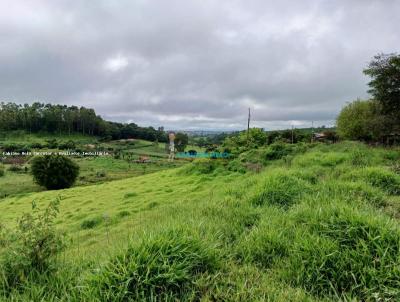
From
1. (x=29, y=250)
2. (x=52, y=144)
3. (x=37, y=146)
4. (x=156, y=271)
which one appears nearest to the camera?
(x=156, y=271)

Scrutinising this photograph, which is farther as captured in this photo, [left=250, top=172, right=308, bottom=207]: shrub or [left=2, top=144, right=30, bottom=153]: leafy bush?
[left=2, top=144, right=30, bottom=153]: leafy bush

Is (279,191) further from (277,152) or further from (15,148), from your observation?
(15,148)

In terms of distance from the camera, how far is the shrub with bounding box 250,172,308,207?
521 centimetres


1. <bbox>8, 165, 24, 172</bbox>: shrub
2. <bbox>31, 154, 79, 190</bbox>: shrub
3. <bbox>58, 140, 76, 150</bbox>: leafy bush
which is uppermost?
<bbox>58, 140, 76, 150</bbox>: leafy bush

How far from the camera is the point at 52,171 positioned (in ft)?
143

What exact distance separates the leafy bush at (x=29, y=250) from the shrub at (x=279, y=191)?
357 centimetres

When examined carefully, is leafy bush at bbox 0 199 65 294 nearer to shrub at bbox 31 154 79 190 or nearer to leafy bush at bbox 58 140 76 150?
shrub at bbox 31 154 79 190

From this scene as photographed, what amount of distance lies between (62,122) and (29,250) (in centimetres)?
11170

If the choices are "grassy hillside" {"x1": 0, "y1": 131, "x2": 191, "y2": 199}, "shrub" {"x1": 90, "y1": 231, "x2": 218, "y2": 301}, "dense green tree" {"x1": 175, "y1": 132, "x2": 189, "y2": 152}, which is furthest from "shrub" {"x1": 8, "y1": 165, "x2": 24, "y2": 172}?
"shrub" {"x1": 90, "y1": 231, "x2": 218, "y2": 301}

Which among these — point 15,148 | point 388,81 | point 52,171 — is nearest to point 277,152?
point 388,81

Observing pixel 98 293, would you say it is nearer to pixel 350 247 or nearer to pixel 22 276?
pixel 22 276

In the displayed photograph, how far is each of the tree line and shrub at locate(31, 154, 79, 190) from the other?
57.2 metres

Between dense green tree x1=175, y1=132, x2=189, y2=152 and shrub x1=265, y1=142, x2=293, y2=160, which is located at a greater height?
shrub x1=265, y1=142, x2=293, y2=160

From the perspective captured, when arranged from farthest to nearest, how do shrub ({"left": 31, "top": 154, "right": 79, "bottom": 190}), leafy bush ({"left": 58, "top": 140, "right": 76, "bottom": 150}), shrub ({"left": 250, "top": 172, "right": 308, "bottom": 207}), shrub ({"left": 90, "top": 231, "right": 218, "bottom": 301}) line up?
leafy bush ({"left": 58, "top": 140, "right": 76, "bottom": 150}) → shrub ({"left": 31, "top": 154, "right": 79, "bottom": 190}) → shrub ({"left": 250, "top": 172, "right": 308, "bottom": 207}) → shrub ({"left": 90, "top": 231, "right": 218, "bottom": 301})
